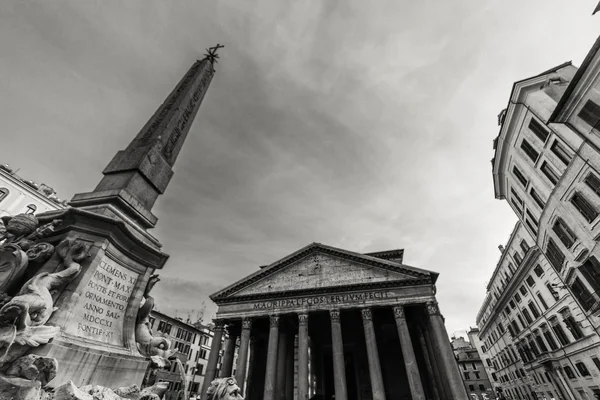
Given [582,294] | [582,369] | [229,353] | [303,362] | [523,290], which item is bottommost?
[303,362]

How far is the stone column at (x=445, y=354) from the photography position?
51.8 ft

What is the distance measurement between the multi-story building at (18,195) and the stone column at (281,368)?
27.4 m

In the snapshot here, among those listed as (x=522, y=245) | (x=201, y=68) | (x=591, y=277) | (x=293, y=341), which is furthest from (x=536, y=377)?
(x=201, y=68)

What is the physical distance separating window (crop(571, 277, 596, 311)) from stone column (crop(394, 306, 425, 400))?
10891mm

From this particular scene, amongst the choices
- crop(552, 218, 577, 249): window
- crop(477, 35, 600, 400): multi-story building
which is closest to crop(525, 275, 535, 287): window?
crop(477, 35, 600, 400): multi-story building

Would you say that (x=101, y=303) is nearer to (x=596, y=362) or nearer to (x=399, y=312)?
(x=399, y=312)

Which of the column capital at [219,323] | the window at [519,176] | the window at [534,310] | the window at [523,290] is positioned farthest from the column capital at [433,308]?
the window at [523,290]

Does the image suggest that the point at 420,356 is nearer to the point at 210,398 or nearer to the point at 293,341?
the point at 293,341

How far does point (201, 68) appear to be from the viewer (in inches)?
304

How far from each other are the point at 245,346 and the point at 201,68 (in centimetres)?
1970

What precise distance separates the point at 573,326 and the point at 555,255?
869cm

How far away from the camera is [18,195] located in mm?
26000

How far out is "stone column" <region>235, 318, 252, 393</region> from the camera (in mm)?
18875

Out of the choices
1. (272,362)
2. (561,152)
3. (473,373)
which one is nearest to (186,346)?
(272,362)
